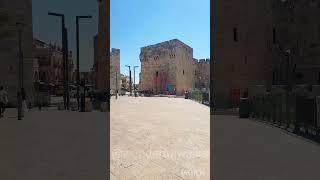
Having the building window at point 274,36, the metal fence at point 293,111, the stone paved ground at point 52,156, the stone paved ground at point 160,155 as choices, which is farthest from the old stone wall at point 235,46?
the stone paved ground at point 52,156

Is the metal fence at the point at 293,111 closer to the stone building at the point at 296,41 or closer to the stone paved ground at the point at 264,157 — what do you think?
the stone paved ground at the point at 264,157

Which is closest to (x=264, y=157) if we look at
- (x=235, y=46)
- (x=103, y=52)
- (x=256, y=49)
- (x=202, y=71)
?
(x=235, y=46)

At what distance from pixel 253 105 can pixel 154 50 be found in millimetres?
97082

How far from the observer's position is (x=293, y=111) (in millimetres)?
14891

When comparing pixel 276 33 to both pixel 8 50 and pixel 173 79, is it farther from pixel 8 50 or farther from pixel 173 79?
pixel 173 79

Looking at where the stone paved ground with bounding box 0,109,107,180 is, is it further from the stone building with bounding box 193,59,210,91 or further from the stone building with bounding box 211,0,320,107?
the stone building with bounding box 193,59,210,91

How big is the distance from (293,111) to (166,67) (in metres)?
98.3

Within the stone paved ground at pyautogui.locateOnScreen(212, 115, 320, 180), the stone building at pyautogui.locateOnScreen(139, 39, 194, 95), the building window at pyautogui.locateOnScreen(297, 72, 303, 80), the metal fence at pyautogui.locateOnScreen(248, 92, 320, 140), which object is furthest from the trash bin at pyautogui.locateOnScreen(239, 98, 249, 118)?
the stone building at pyautogui.locateOnScreen(139, 39, 194, 95)

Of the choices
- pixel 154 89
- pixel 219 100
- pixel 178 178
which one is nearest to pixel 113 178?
pixel 178 178

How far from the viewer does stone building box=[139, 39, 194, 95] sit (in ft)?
367

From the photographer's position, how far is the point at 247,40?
33031mm

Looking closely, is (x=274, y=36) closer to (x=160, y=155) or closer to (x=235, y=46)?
(x=235, y=46)

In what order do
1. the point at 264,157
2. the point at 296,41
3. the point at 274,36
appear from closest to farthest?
the point at 264,157 → the point at 296,41 → the point at 274,36

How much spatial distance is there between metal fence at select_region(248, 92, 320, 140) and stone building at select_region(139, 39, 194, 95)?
285 ft
